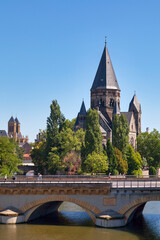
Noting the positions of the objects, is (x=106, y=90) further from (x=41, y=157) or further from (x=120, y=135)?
(x=41, y=157)

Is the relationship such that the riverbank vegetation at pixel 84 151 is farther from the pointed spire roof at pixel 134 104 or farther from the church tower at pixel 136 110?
the pointed spire roof at pixel 134 104

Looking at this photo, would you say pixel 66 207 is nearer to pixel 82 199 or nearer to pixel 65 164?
pixel 82 199

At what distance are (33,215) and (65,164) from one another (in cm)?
4138

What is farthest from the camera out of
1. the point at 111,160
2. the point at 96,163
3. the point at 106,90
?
the point at 106,90

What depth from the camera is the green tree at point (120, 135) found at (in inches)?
3907

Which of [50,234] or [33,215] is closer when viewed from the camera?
[50,234]

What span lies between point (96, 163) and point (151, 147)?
49.8 m

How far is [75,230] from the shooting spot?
145 feet

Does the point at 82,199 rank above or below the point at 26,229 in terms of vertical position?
above

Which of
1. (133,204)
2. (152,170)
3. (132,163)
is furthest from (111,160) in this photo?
(133,204)

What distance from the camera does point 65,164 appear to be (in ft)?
295

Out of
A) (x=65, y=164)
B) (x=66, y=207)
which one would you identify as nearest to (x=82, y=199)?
(x=66, y=207)

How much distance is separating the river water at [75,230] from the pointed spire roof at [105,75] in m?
75.3

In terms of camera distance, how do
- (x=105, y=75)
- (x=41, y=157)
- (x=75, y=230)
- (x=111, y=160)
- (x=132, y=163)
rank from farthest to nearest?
1. (x=105, y=75)
2. (x=132, y=163)
3. (x=41, y=157)
4. (x=111, y=160)
5. (x=75, y=230)
